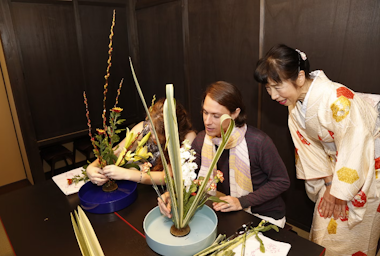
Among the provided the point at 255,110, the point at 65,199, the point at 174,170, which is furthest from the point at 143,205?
the point at 255,110

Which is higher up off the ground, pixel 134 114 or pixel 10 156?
pixel 134 114

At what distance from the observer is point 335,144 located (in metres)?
1.50

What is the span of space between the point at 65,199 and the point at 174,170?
96cm

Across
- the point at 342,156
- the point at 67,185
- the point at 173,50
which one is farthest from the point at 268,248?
the point at 173,50

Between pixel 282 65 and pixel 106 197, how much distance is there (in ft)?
3.64

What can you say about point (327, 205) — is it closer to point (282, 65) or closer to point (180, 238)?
point (282, 65)

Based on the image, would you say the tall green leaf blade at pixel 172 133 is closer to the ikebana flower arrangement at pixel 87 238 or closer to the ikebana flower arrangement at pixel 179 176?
the ikebana flower arrangement at pixel 179 176

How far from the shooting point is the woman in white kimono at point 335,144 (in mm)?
1347

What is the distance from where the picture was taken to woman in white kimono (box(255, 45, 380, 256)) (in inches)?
53.0

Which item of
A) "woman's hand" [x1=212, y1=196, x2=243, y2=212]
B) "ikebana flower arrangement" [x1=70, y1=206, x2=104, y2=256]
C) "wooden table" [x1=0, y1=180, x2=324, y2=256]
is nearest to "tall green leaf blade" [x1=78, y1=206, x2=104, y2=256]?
"ikebana flower arrangement" [x1=70, y1=206, x2=104, y2=256]

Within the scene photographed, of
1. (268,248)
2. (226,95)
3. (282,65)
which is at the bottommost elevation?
(268,248)

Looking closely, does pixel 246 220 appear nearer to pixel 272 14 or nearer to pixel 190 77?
pixel 272 14

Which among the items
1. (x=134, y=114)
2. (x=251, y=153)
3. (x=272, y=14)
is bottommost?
(x=134, y=114)

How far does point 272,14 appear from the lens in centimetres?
214
